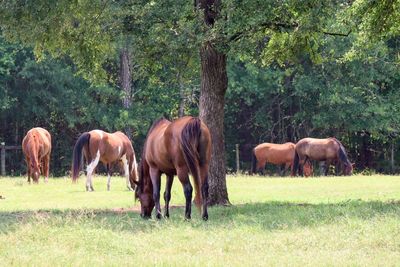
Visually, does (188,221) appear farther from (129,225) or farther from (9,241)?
(9,241)

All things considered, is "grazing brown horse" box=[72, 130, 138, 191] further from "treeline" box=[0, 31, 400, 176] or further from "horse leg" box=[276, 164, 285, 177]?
"horse leg" box=[276, 164, 285, 177]

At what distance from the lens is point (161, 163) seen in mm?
14758

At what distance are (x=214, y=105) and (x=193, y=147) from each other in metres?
3.71

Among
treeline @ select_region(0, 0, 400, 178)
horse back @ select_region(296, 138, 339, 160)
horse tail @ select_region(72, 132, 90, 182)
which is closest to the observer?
horse tail @ select_region(72, 132, 90, 182)

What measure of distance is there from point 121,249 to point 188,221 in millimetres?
3469

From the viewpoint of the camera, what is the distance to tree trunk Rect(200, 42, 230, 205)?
683 inches

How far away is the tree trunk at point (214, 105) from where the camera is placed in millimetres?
17359

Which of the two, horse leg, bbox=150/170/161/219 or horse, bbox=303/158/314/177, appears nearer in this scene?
horse leg, bbox=150/170/161/219

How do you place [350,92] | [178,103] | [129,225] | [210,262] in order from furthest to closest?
1. [178,103]
2. [350,92]
3. [129,225]
4. [210,262]

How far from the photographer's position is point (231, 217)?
1425 centimetres

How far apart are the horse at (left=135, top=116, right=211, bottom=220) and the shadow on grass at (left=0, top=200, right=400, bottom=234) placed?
390mm

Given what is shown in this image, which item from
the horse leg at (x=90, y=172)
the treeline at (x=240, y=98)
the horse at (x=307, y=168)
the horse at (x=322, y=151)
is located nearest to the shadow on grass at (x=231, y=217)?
the treeline at (x=240, y=98)

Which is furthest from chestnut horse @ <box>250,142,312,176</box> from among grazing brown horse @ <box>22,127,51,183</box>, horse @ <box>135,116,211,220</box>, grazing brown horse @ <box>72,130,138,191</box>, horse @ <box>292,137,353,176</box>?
horse @ <box>135,116,211,220</box>

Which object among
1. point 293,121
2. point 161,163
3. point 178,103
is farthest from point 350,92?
point 161,163
